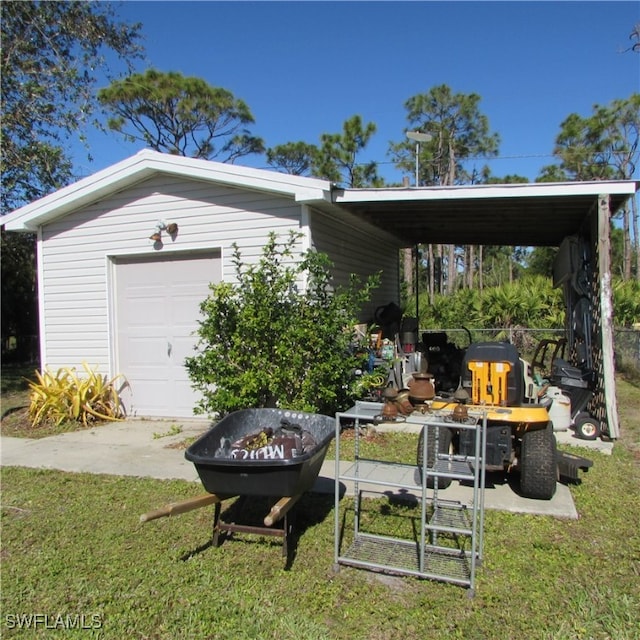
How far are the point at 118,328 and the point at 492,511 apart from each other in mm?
5830

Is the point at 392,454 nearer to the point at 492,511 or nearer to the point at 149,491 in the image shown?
the point at 492,511

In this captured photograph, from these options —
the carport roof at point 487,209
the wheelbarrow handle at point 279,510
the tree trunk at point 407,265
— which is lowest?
the wheelbarrow handle at point 279,510

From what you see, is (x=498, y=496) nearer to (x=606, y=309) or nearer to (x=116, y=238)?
(x=606, y=309)

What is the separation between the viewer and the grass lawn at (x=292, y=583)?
102 inches

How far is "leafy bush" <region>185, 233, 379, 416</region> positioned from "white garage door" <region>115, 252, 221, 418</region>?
89cm

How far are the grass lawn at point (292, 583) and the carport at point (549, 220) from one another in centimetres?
273

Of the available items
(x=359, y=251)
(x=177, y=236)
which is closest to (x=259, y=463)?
(x=177, y=236)

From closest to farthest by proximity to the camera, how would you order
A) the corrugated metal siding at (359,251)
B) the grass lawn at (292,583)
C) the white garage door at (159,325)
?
the grass lawn at (292,583) → the corrugated metal siding at (359,251) → the white garage door at (159,325)

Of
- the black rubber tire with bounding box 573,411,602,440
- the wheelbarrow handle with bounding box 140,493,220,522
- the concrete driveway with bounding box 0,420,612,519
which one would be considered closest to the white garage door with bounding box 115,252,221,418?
the concrete driveway with bounding box 0,420,612,519

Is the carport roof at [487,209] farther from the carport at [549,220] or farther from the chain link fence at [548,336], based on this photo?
the chain link fence at [548,336]

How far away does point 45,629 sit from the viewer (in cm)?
262

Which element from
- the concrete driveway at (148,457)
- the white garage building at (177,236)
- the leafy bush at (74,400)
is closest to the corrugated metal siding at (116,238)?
the white garage building at (177,236)

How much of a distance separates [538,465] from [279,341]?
3.08 metres

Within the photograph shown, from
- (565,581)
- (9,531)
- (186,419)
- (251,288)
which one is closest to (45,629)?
(9,531)
